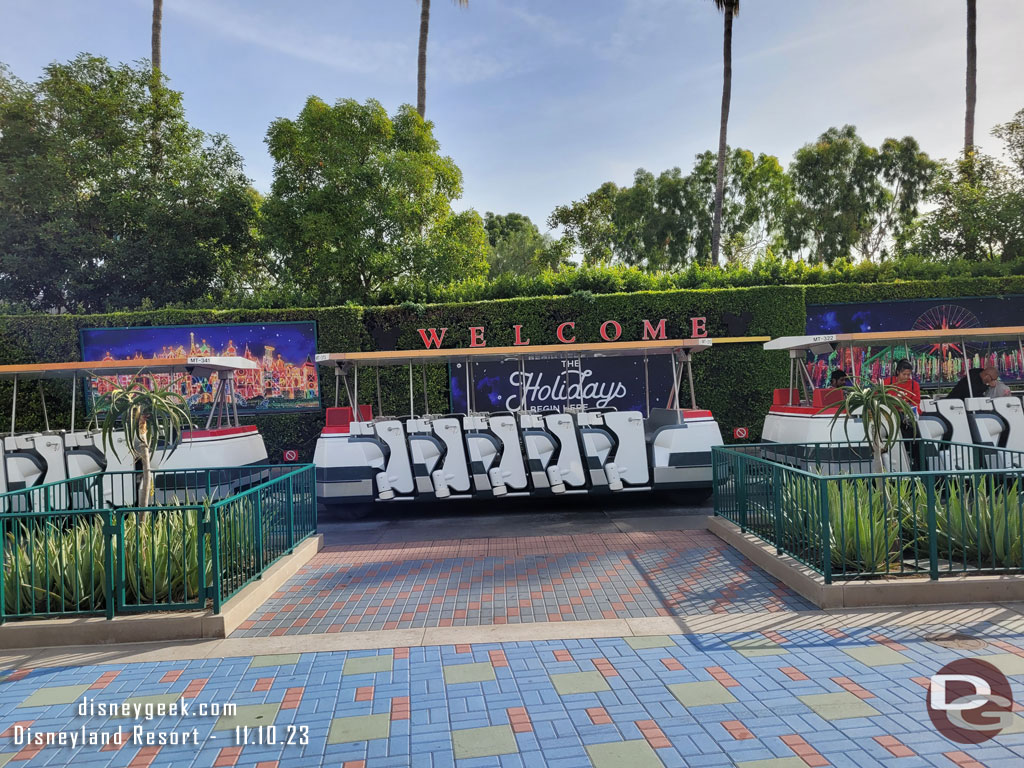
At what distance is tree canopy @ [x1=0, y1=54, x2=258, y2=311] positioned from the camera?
16000mm

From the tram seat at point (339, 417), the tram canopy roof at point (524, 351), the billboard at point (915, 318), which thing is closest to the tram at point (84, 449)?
the tram seat at point (339, 417)

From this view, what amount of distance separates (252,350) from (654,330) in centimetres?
841

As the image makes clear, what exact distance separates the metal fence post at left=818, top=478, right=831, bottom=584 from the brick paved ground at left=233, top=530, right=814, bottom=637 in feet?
1.07

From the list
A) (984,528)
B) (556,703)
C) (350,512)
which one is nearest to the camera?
(556,703)

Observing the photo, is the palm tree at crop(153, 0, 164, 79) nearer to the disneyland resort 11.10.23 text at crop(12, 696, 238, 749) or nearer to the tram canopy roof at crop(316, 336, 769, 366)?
the tram canopy roof at crop(316, 336, 769, 366)

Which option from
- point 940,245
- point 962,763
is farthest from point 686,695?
point 940,245

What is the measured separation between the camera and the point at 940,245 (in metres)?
17.0

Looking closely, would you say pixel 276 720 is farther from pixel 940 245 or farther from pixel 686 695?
pixel 940 245

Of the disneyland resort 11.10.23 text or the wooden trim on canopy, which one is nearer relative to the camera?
the disneyland resort 11.10.23 text

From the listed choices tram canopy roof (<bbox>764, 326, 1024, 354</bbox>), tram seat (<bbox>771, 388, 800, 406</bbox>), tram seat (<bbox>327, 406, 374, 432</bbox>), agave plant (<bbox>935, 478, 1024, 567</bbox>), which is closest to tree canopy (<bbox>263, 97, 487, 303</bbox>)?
tram seat (<bbox>327, 406, 374, 432</bbox>)

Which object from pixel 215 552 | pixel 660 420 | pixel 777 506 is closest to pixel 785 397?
pixel 660 420

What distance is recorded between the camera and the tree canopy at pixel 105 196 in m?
16.0

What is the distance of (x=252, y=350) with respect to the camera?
13.5 meters

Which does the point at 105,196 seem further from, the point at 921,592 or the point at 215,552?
the point at 921,592
